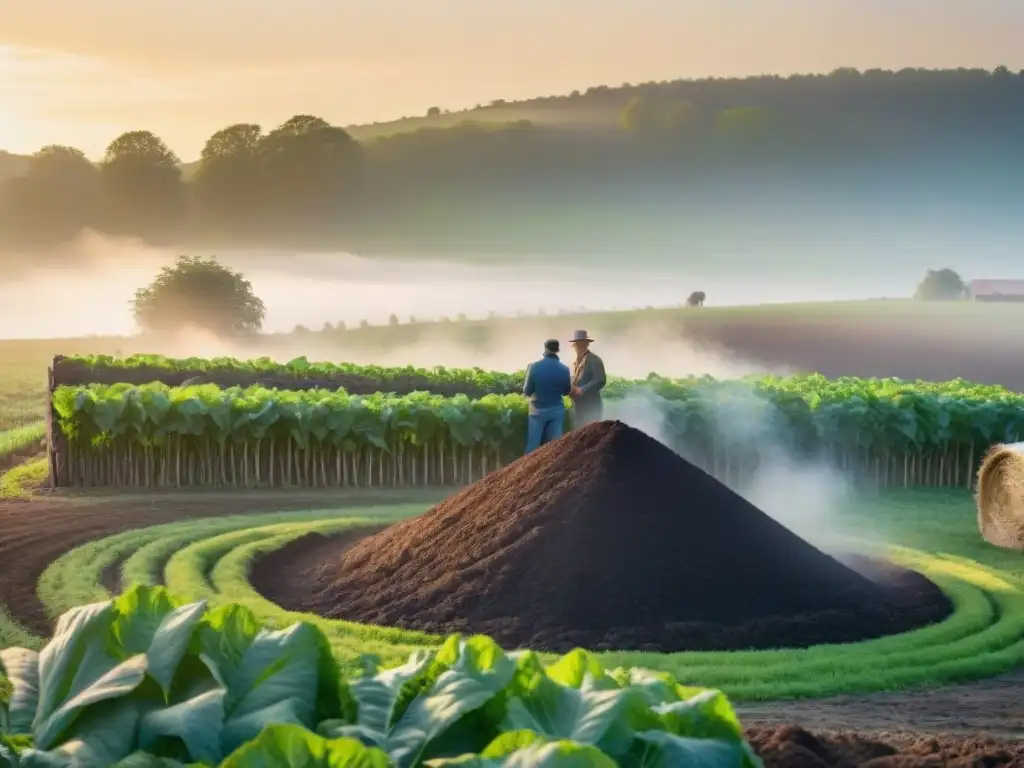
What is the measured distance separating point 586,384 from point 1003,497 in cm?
561

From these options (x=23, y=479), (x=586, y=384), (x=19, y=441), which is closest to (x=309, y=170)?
(x=19, y=441)

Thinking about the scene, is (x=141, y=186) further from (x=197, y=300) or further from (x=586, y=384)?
(x=586, y=384)

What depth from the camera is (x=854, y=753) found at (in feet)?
17.0

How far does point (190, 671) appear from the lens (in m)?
3.99

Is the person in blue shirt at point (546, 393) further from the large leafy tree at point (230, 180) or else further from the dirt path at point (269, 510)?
the large leafy tree at point (230, 180)

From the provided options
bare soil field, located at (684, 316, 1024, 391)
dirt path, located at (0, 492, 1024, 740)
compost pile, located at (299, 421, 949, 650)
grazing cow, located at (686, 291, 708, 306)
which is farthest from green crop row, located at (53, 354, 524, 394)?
grazing cow, located at (686, 291, 708, 306)

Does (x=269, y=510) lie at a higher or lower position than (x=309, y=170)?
lower

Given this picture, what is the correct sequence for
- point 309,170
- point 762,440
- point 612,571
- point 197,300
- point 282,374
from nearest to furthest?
1. point 612,571
2. point 762,440
3. point 282,374
4. point 197,300
5. point 309,170

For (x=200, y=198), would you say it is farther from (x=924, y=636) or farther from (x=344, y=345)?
(x=924, y=636)

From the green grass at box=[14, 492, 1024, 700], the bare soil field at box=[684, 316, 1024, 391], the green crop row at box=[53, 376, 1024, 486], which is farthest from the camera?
the bare soil field at box=[684, 316, 1024, 391]

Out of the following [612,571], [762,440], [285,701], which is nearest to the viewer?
[285,701]

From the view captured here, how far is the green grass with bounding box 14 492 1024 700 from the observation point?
1001 cm

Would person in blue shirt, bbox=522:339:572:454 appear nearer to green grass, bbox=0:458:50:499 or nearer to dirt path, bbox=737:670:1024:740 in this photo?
green grass, bbox=0:458:50:499

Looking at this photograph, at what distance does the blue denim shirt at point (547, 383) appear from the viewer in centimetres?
1828
